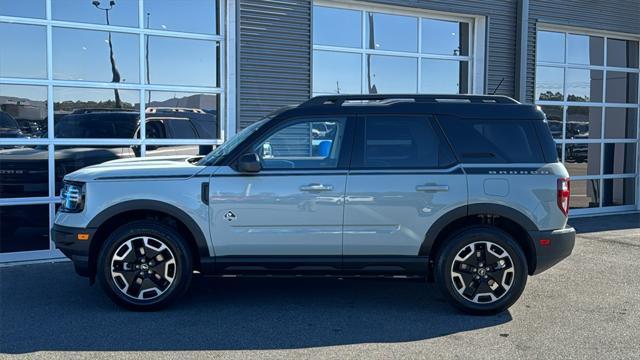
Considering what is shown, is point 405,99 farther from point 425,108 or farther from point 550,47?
point 550,47

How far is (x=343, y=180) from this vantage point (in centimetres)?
562

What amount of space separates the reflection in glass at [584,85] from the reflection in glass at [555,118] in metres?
0.43

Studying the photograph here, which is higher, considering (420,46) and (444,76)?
(420,46)

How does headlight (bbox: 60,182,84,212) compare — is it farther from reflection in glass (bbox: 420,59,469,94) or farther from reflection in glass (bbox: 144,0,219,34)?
reflection in glass (bbox: 420,59,469,94)

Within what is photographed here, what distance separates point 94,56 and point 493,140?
5.51 meters

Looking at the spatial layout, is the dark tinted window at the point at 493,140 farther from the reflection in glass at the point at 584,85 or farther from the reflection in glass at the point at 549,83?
the reflection in glass at the point at 584,85

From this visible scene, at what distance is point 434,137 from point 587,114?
26.0ft

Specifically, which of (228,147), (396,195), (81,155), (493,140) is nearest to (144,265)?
(228,147)

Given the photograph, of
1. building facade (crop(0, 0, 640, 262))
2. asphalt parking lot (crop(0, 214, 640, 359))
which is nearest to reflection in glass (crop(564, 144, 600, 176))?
building facade (crop(0, 0, 640, 262))

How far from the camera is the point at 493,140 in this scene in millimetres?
5777

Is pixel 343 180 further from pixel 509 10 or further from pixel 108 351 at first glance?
pixel 509 10

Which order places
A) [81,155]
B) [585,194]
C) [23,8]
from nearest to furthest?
1. [23,8]
2. [81,155]
3. [585,194]

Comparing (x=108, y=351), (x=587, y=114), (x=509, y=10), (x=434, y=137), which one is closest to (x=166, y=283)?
(x=108, y=351)

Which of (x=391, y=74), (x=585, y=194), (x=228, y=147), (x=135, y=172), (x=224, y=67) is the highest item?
(x=391, y=74)
